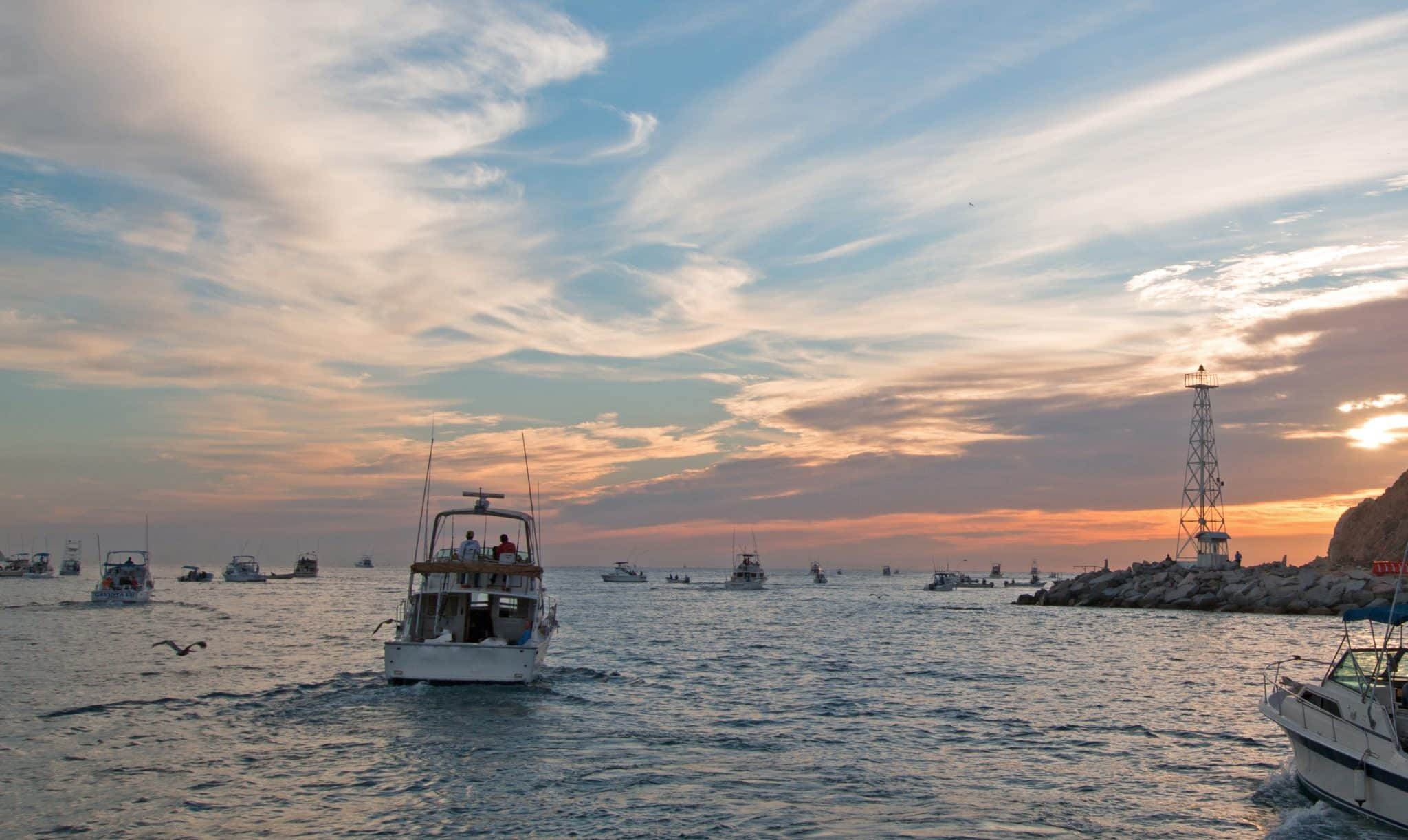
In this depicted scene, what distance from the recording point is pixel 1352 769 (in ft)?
A: 54.1

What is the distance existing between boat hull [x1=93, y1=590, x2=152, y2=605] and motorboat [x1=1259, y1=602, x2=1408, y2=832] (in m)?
89.4

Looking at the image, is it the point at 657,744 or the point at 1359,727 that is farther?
the point at 657,744

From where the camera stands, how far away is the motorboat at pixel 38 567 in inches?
6619

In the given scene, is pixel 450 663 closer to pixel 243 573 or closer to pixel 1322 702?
pixel 1322 702

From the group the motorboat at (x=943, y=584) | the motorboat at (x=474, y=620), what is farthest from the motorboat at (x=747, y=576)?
the motorboat at (x=474, y=620)

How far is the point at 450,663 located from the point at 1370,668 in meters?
23.4

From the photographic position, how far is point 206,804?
17797 mm

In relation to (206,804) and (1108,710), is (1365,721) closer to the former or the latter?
(1108,710)

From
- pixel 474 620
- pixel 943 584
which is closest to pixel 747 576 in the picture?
pixel 943 584

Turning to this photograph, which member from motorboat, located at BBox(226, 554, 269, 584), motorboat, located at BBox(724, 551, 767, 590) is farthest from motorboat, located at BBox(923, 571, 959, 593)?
motorboat, located at BBox(226, 554, 269, 584)

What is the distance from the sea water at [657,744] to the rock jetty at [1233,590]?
3231 cm

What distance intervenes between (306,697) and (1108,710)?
25147mm

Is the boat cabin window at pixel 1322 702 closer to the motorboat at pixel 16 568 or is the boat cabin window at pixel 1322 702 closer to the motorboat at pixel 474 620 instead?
the motorboat at pixel 474 620

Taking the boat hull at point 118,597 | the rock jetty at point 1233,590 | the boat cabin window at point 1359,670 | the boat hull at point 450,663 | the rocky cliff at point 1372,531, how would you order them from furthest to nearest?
the rocky cliff at point 1372,531 < the boat hull at point 118,597 < the rock jetty at point 1233,590 < the boat hull at point 450,663 < the boat cabin window at point 1359,670
